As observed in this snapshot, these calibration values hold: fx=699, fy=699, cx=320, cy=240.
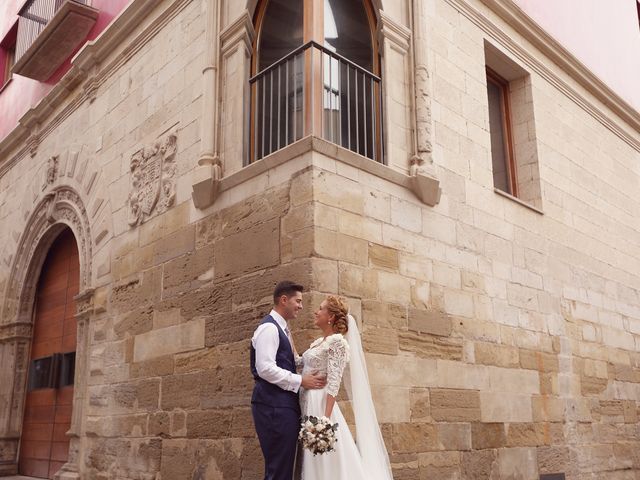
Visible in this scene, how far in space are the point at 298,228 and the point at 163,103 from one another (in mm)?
2806

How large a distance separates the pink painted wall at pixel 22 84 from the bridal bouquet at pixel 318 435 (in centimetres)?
603

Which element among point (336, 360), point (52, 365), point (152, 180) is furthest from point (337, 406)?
point (52, 365)

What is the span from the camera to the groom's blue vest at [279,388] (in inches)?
155

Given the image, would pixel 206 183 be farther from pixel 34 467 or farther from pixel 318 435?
pixel 34 467

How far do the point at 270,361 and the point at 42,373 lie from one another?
5.91 meters

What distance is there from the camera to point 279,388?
3945 mm

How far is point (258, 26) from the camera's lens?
20.4 feet

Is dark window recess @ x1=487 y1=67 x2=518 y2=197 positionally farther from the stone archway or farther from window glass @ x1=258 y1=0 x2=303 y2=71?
the stone archway

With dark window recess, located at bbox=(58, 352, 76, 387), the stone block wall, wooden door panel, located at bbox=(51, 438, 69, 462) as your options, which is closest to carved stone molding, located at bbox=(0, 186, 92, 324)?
the stone block wall

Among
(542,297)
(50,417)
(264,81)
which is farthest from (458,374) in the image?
(50,417)

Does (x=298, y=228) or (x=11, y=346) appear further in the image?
(x=11, y=346)

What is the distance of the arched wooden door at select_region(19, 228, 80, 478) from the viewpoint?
8.27 metres

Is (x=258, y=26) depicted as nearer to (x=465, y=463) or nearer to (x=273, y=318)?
(x=273, y=318)

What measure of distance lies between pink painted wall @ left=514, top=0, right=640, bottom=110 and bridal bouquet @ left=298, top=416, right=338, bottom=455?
5950mm
